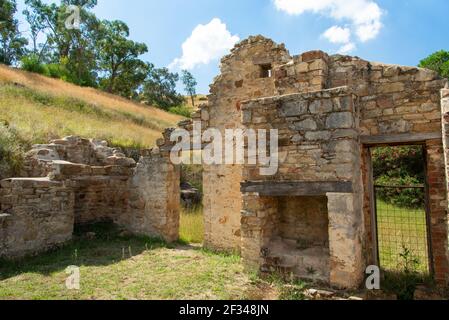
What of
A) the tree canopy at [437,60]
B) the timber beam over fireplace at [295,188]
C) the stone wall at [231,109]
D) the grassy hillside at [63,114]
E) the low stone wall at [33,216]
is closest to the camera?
the timber beam over fireplace at [295,188]

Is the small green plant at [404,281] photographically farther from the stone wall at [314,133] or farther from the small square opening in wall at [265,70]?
the small square opening in wall at [265,70]

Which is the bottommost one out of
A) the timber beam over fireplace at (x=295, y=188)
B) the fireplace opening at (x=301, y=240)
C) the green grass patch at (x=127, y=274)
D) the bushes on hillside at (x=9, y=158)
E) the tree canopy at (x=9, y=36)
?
the green grass patch at (x=127, y=274)

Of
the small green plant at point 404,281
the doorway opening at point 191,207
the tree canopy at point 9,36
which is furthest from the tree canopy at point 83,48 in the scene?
the small green plant at point 404,281

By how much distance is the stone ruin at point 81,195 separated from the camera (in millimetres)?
6828

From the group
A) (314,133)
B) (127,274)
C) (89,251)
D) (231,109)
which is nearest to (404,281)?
(314,133)

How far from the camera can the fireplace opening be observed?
5.29 m

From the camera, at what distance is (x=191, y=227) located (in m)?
10.0

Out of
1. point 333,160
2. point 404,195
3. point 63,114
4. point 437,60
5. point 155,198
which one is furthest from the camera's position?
point 437,60

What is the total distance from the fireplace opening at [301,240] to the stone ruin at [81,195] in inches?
150

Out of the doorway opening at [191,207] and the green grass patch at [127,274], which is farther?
the doorway opening at [191,207]

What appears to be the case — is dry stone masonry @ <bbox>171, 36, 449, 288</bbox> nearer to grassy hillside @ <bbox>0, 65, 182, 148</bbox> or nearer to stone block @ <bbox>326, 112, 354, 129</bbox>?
stone block @ <bbox>326, 112, 354, 129</bbox>

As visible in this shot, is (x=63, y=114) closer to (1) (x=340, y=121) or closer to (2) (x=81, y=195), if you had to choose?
(2) (x=81, y=195)

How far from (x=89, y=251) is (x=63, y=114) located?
13.0 metres

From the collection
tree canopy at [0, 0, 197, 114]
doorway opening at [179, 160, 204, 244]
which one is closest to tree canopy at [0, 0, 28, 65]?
tree canopy at [0, 0, 197, 114]
